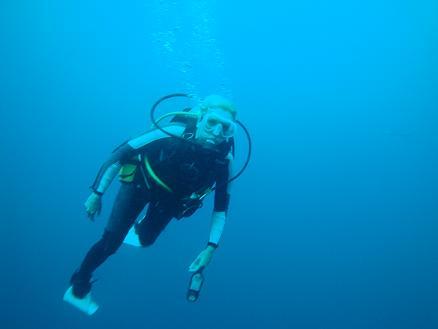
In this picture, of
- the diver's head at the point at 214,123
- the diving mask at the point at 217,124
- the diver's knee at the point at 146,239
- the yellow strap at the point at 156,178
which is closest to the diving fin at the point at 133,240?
the diver's knee at the point at 146,239

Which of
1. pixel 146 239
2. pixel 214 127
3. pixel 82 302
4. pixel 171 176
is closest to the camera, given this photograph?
pixel 214 127

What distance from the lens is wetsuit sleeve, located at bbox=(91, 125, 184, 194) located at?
318cm

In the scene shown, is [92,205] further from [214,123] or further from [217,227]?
[214,123]

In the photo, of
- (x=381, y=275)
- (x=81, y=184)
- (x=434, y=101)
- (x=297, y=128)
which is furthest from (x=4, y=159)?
(x=434, y=101)

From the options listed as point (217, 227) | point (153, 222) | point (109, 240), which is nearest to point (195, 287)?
point (217, 227)

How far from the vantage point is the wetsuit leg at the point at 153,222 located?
11.2ft

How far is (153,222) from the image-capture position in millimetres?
3568

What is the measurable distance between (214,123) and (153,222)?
3.91ft

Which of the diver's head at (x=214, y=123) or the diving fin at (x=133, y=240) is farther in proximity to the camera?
the diving fin at (x=133, y=240)

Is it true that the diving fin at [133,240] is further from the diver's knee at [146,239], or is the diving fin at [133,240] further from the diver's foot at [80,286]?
the diver's foot at [80,286]

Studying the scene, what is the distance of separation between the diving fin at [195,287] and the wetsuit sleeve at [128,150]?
3.60 ft

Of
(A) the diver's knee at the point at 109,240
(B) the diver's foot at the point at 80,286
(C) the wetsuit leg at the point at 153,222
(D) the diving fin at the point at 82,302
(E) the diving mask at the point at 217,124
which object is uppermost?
(E) the diving mask at the point at 217,124

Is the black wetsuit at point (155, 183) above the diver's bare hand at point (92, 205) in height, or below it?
above

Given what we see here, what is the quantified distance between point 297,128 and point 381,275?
28.8 feet
